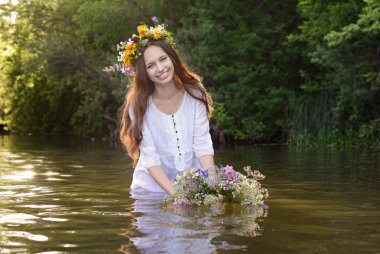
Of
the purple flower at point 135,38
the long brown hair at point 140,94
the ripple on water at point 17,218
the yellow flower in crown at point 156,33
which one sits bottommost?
the ripple on water at point 17,218

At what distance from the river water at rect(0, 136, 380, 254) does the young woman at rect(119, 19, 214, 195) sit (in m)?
0.48

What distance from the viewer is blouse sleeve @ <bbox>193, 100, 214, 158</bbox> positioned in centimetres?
793

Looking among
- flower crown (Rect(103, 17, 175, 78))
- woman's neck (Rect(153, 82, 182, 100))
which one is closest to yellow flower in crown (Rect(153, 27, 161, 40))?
flower crown (Rect(103, 17, 175, 78))

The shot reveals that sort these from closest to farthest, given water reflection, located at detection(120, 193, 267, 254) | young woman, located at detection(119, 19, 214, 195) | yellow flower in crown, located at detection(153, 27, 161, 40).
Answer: water reflection, located at detection(120, 193, 267, 254), young woman, located at detection(119, 19, 214, 195), yellow flower in crown, located at detection(153, 27, 161, 40)

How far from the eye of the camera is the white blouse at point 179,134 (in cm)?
794

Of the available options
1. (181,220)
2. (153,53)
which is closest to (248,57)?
(153,53)

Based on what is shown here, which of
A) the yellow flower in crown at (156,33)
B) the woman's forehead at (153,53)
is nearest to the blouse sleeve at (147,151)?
the woman's forehead at (153,53)

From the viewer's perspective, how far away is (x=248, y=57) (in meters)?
30.2

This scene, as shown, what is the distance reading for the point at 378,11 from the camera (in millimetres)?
20297

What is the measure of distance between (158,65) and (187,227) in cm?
221

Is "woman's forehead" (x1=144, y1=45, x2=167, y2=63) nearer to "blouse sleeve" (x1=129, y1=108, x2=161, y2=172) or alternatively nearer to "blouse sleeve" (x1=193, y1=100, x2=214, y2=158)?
"blouse sleeve" (x1=129, y1=108, x2=161, y2=172)

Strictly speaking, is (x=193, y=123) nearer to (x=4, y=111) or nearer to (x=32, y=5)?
(x=32, y=5)

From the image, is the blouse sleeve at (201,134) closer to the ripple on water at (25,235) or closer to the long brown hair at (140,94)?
the long brown hair at (140,94)

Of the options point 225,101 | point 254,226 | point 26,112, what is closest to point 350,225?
point 254,226
